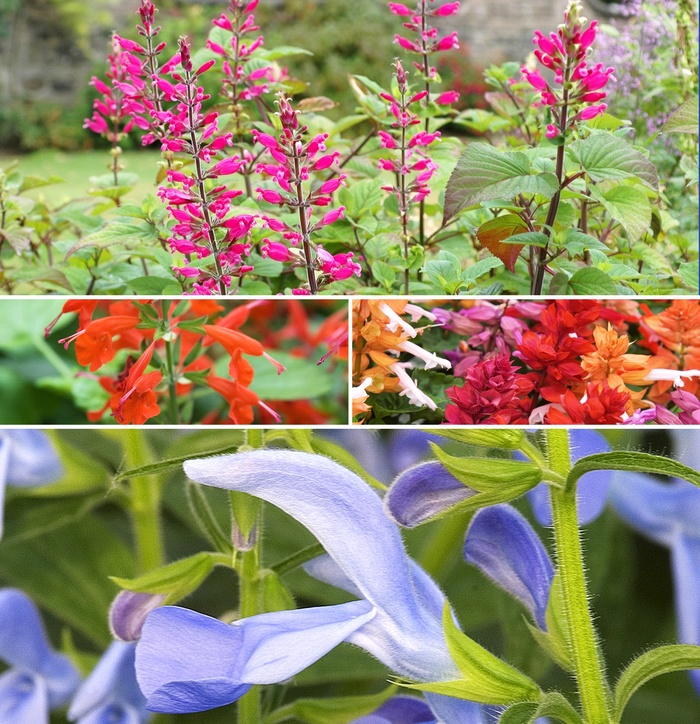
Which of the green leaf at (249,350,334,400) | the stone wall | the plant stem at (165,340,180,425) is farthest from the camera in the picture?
the stone wall

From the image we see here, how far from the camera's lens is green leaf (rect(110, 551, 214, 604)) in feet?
2.09

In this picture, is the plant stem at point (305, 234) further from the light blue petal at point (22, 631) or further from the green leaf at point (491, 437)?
the light blue petal at point (22, 631)

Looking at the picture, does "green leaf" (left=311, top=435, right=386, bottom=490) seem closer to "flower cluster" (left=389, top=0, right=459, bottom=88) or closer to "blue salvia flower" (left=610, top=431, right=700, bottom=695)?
"blue salvia flower" (left=610, top=431, right=700, bottom=695)

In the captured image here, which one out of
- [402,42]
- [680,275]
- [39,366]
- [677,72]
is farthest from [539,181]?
[677,72]

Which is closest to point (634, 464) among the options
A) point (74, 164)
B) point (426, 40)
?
point (426, 40)

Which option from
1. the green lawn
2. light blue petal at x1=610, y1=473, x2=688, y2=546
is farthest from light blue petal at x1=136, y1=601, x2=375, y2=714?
the green lawn

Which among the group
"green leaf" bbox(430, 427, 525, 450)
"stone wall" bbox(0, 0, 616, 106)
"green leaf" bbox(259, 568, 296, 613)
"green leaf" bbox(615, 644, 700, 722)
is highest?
"stone wall" bbox(0, 0, 616, 106)

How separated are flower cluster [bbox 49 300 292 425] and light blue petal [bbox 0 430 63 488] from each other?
0.19ft

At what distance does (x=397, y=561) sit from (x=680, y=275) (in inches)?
18.2

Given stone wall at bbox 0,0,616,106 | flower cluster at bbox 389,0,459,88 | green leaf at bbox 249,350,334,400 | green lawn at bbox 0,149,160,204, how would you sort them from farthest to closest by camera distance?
stone wall at bbox 0,0,616,106 < green lawn at bbox 0,149,160,204 < flower cluster at bbox 389,0,459,88 < green leaf at bbox 249,350,334,400

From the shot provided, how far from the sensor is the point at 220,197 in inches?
32.0

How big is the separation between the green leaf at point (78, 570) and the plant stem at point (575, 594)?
1.07 feet

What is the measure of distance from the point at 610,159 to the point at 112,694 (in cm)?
60

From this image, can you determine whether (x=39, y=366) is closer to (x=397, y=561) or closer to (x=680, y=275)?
(x=397, y=561)
